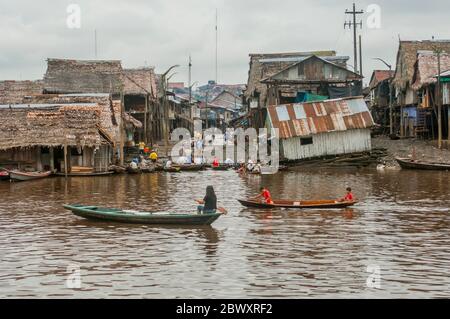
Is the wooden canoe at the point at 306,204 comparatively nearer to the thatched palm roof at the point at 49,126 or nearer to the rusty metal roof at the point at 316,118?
the thatched palm roof at the point at 49,126

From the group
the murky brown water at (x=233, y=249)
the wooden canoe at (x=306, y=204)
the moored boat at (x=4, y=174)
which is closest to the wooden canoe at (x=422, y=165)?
the murky brown water at (x=233, y=249)

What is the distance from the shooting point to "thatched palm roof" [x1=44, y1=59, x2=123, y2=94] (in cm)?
5619

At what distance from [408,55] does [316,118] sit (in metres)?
14.2

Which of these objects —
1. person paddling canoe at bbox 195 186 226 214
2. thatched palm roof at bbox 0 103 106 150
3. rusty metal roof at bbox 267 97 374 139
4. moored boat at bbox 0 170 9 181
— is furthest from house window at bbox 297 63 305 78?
person paddling canoe at bbox 195 186 226 214

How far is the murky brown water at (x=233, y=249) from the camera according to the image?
1479cm

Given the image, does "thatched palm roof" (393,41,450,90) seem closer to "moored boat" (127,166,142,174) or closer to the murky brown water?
"moored boat" (127,166,142,174)

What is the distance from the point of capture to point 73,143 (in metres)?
39.6

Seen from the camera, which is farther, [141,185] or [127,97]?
[127,97]

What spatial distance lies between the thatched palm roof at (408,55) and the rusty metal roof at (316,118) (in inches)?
401

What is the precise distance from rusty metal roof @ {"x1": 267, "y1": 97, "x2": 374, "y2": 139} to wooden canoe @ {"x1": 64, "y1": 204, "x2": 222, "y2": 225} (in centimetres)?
2287

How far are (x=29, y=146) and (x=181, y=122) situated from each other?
142ft

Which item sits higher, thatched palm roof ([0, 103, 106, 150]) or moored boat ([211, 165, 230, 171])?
thatched palm roof ([0, 103, 106, 150])
